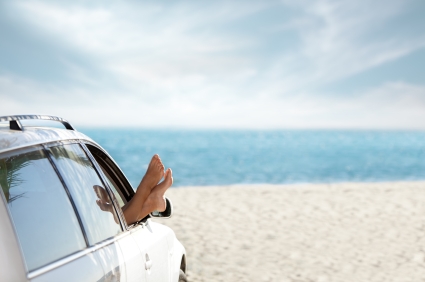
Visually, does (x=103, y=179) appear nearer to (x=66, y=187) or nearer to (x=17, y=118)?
(x=66, y=187)

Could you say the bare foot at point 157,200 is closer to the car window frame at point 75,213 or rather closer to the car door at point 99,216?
the car door at point 99,216

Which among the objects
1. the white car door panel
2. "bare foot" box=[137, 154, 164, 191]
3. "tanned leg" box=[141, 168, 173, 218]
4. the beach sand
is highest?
"bare foot" box=[137, 154, 164, 191]

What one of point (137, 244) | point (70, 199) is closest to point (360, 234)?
point (137, 244)

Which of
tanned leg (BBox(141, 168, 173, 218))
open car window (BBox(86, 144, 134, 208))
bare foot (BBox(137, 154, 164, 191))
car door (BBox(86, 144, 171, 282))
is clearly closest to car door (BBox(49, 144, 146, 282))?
car door (BBox(86, 144, 171, 282))

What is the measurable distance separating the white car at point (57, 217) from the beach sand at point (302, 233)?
4.10m

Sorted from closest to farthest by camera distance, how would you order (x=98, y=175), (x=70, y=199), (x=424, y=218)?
(x=70, y=199), (x=98, y=175), (x=424, y=218)

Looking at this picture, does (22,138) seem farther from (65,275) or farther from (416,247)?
(416,247)

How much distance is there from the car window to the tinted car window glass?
0.11 metres

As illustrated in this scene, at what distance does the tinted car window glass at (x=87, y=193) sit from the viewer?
2.62 meters

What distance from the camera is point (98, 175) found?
3.05m

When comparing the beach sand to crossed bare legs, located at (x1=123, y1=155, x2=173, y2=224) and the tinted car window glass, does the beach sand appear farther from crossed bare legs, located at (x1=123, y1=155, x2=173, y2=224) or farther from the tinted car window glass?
the tinted car window glass

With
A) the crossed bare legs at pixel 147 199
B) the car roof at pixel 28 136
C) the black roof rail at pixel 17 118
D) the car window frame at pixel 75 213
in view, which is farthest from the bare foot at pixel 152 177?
the car window frame at pixel 75 213

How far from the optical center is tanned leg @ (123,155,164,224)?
12.6 feet

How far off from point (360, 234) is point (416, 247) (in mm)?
1295
